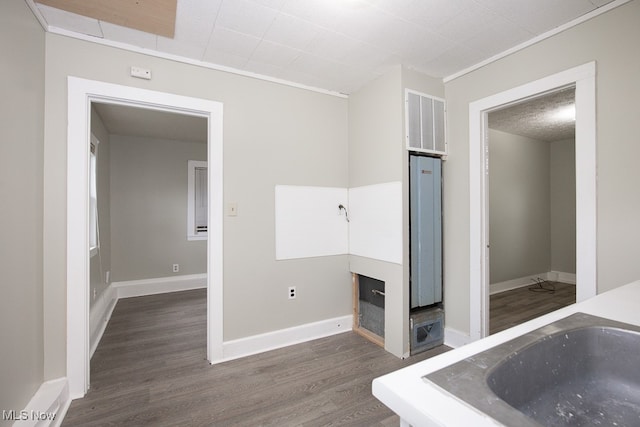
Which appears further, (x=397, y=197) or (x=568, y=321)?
(x=397, y=197)

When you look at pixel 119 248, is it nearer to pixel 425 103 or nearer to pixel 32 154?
pixel 32 154

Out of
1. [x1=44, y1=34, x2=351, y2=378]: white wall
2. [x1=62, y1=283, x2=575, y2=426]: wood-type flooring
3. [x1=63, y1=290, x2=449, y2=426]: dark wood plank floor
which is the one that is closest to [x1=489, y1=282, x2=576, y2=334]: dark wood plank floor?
[x1=62, y1=283, x2=575, y2=426]: wood-type flooring

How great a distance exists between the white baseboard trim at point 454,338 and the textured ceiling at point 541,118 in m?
2.16

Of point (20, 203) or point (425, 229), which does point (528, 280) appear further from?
point (20, 203)

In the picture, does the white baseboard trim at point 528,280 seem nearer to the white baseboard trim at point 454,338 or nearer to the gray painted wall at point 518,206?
the gray painted wall at point 518,206

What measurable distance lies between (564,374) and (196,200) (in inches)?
202

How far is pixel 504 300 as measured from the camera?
4043 millimetres

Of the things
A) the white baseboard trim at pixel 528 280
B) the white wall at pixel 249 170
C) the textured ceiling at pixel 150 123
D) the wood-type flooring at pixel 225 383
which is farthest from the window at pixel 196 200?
the white baseboard trim at pixel 528 280

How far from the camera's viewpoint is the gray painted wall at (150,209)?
14.5 feet

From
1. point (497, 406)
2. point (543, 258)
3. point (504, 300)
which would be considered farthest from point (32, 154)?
point (543, 258)

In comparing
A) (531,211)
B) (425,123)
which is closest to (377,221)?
(425,123)

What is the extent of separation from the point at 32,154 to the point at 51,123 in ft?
0.99

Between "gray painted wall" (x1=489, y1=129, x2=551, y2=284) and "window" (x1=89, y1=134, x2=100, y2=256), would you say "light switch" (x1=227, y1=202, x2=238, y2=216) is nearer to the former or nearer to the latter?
"window" (x1=89, y1=134, x2=100, y2=256)

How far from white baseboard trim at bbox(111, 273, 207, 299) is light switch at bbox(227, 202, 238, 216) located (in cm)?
297
